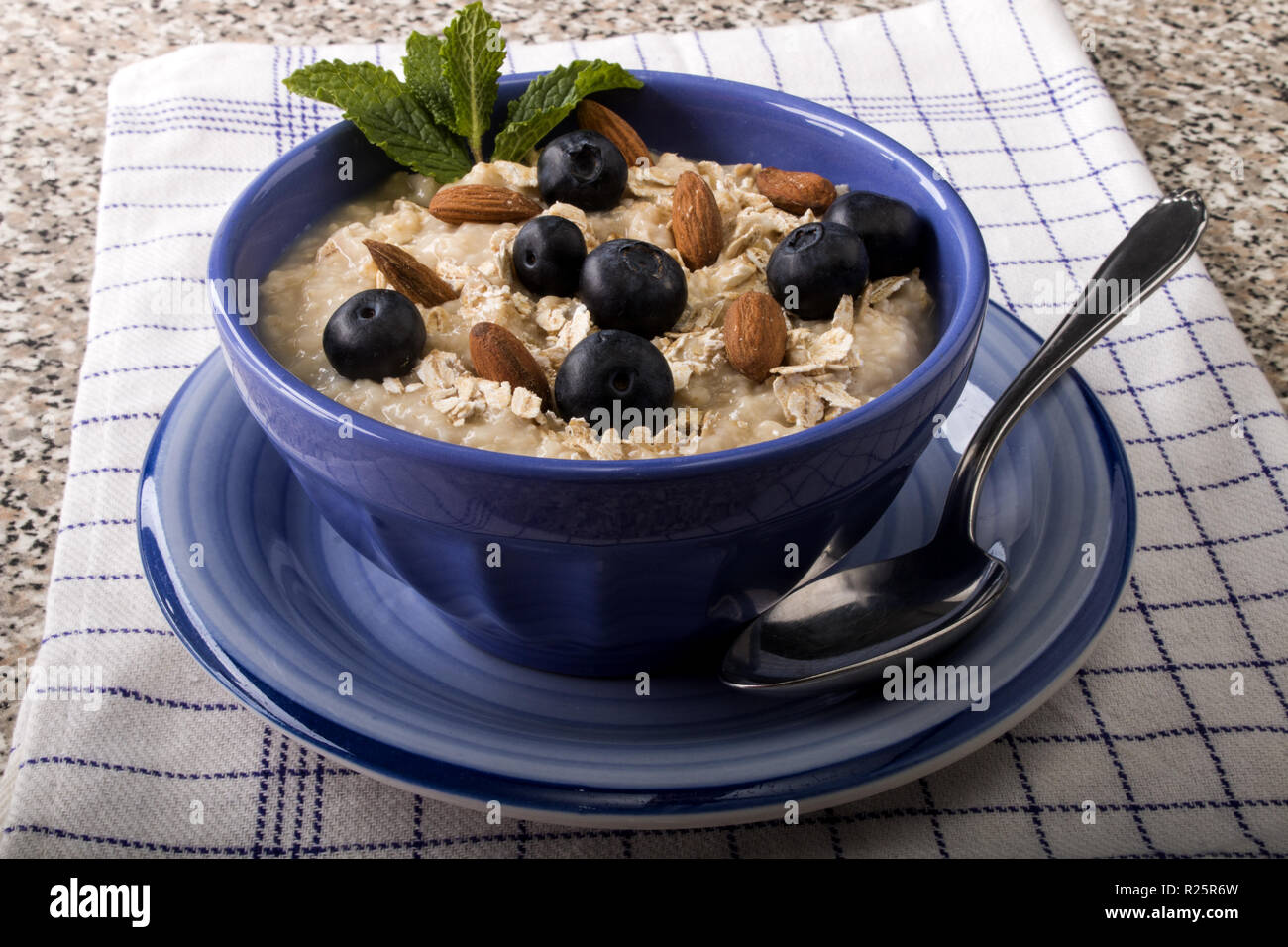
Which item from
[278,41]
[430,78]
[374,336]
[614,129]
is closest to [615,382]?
[374,336]

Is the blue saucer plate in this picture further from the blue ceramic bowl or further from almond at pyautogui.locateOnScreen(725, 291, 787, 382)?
almond at pyautogui.locateOnScreen(725, 291, 787, 382)

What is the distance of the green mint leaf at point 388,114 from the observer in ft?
4.50

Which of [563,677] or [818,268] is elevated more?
[818,268]

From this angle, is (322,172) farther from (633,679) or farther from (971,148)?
(971,148)

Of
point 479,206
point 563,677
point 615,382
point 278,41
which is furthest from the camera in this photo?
point 278,41

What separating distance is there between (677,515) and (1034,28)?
5.68ft

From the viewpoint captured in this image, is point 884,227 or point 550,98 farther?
point 550,98

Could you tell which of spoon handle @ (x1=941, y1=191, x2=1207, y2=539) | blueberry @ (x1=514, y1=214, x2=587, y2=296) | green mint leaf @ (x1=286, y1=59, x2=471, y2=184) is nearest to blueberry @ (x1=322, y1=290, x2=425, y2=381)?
blueberry @ (x1=514, y1=214, x2=587, y2=296)

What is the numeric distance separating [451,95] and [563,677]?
730 mm

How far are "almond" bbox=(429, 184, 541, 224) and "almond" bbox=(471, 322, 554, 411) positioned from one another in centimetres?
23

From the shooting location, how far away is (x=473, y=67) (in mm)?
1401

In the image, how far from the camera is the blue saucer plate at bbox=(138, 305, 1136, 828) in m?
0.96

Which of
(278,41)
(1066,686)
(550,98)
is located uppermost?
(550,98)

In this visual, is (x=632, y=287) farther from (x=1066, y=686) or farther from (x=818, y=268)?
(x=1066, y=686)
